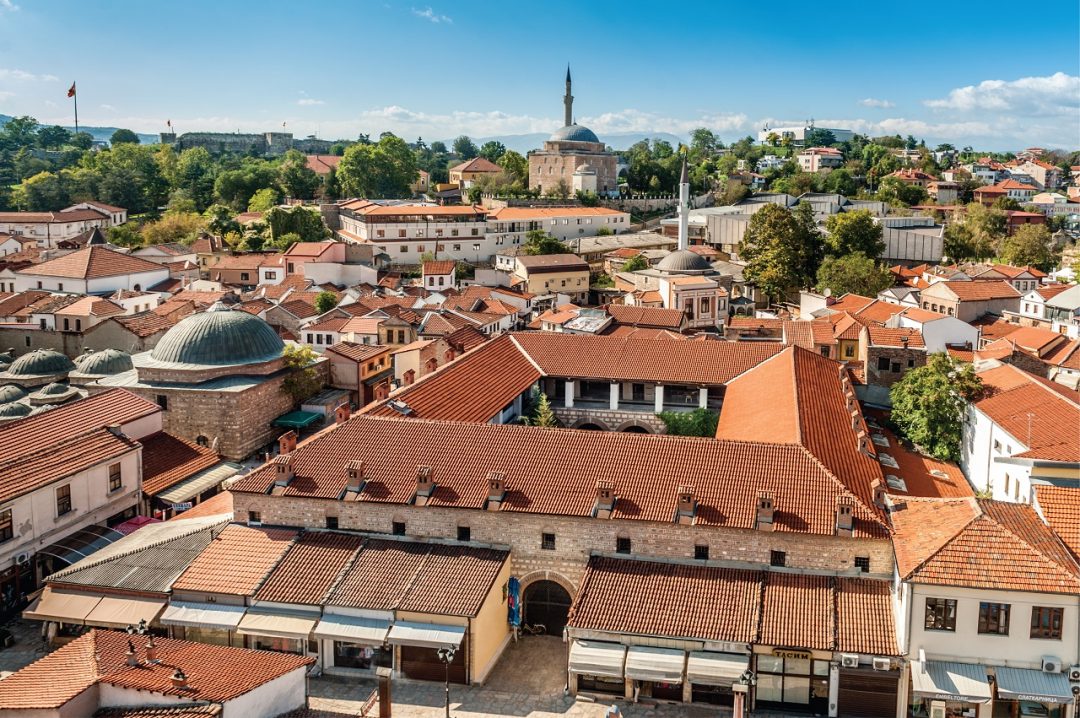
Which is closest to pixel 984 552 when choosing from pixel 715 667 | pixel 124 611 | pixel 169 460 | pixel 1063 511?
pixel 1063 511

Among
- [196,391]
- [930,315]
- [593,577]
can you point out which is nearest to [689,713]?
[593,577]

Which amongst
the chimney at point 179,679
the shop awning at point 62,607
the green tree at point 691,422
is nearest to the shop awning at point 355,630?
the chimney at point 179,679

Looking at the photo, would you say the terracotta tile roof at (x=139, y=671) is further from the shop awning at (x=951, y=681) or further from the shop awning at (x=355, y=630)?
the shop awning at (x=951, y=681)

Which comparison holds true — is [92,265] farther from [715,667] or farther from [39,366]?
[715,667]

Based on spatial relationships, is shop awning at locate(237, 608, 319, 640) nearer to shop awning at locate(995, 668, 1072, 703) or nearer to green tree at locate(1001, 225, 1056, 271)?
shop awning at locate(995, 668, 1072, 703)

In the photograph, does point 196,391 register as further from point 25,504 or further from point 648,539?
point 648,539

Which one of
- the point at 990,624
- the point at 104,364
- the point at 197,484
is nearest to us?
the point at 990,624
